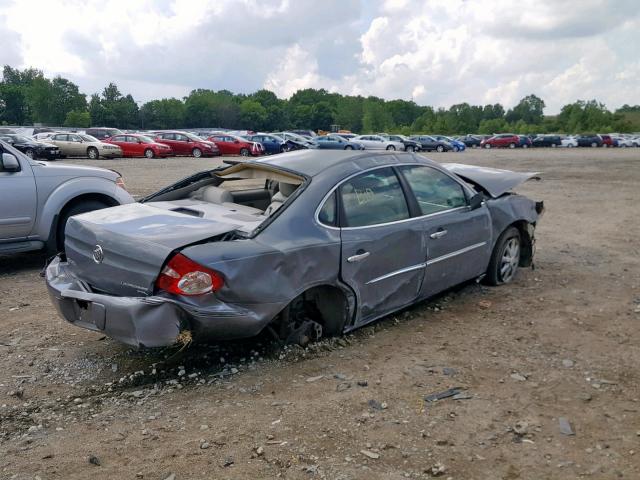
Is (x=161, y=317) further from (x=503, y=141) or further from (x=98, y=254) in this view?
(x=503, y=141)

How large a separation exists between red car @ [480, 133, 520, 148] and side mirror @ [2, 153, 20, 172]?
56234 mm

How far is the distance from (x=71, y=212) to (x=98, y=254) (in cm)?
359

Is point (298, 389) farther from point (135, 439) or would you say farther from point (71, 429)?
point (71, 429)

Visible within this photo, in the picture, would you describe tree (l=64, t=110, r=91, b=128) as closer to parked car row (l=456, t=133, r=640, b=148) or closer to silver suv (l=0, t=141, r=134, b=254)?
parked car row (l=456, t=133, r=640, b=148)

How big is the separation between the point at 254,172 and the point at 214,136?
107 feet

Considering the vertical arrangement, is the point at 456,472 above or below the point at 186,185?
below

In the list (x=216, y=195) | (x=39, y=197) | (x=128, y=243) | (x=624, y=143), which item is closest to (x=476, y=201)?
(x=216, y=195)

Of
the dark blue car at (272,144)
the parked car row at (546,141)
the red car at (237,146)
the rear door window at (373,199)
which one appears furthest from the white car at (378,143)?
the rear door window at (373,199)

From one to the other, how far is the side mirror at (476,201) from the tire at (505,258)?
575 millimetres

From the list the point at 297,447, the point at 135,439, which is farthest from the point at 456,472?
the point at 135,439

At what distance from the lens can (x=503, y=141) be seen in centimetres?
5816

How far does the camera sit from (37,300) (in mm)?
5926

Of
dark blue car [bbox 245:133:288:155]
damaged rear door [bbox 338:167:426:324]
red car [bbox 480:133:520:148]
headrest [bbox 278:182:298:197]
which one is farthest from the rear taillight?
red car [bbox 480:133:520:148]

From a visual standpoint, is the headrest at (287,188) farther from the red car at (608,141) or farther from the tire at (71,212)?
the red car at (608,141)
